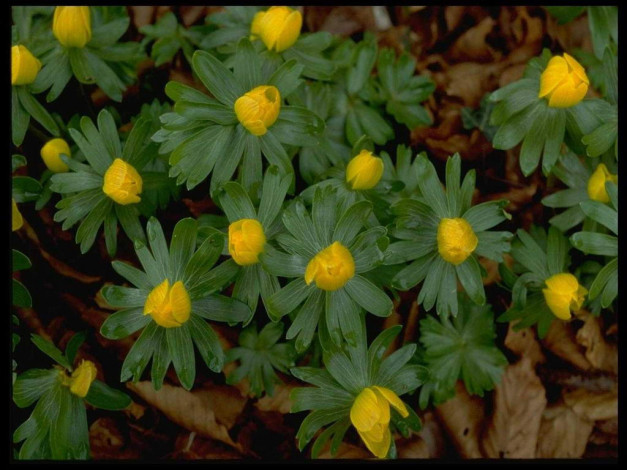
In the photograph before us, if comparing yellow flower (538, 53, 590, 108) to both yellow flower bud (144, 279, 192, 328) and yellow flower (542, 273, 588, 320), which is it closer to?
yellow flower (542, 273, 588, 320)

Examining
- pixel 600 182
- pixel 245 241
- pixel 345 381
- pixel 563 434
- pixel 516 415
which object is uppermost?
pixel 245 241

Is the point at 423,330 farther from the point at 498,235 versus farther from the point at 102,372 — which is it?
the point at 102,372

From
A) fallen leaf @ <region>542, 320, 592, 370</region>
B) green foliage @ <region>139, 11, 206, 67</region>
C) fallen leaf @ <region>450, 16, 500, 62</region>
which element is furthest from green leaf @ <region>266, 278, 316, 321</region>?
fallen leaf @ <region>450, 16, 500, 62</region>

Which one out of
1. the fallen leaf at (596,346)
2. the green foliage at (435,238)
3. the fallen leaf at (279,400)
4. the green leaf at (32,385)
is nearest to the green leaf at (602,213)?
the green foliage at (435,238)

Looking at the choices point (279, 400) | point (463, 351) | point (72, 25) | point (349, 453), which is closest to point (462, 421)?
point (463, 351)

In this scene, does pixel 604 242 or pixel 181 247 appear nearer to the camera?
pixel 181 247

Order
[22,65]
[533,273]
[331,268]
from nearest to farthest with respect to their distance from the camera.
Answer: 1. [331,268]
2. [22,65]
3. [533,273]

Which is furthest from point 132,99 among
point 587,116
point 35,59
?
point 587,116

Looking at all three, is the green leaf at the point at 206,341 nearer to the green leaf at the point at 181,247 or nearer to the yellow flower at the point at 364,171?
the green leaf at the point at 181,247

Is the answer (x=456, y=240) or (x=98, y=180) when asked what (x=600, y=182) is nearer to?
(x=456, y=240)
